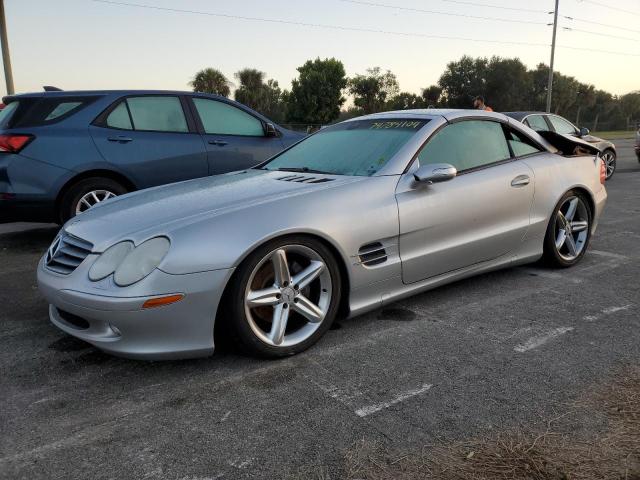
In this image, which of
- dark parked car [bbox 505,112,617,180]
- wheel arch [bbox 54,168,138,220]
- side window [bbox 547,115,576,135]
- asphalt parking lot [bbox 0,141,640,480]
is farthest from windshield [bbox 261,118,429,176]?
side window [bbox 547,115,576,135]

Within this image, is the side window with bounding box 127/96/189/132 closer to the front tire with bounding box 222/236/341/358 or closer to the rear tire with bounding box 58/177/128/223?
the rear tire with bounding box 58/177/128/223

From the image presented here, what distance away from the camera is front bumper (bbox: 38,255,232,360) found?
2488 millimetres

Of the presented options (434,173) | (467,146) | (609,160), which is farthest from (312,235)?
(609,160)

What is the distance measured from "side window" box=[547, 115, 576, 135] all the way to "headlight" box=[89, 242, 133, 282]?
30.8 ft

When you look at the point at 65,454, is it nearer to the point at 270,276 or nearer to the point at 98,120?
the point at 270,276

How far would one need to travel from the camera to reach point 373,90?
2881 inches

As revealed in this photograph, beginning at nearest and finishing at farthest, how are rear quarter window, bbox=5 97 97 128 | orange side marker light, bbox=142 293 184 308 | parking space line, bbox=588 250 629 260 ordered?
orange side marker light, bbox=142 293 184 308 < parking space line, bbox=588 250 629 260 < rear quarter window, bbox=5 97 97 128

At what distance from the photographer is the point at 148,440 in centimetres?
215

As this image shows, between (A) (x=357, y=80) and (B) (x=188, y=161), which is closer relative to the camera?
(B) (x=188, y=161)

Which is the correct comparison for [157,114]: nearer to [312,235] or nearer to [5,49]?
[312,235]

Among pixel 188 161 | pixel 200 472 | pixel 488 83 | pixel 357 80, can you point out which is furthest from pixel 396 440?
pixel 357 80

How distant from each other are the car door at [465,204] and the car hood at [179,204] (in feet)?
1.57

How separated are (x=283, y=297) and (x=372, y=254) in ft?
2.02

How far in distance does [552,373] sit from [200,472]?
5.72 feet
